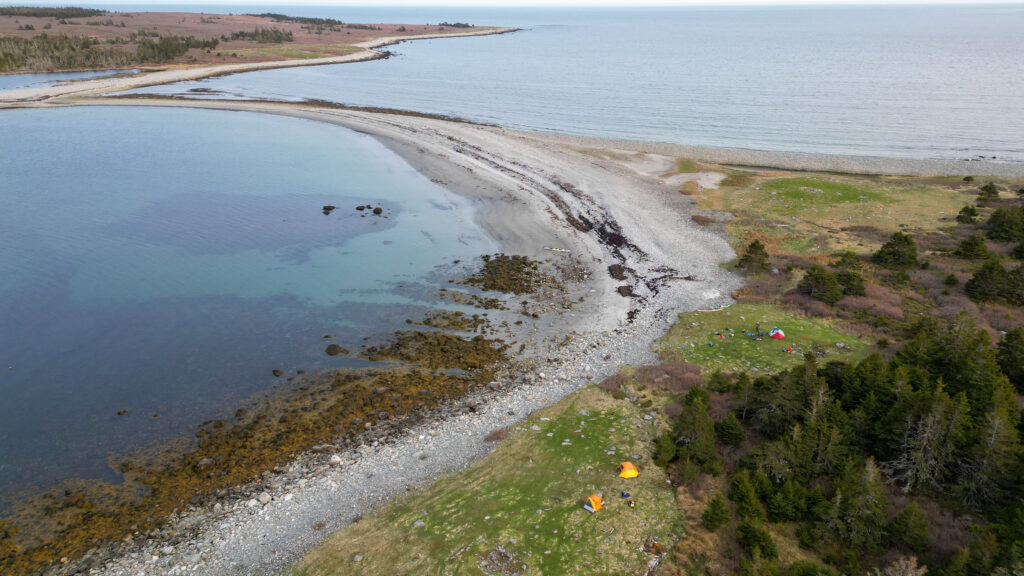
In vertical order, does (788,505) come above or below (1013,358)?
below

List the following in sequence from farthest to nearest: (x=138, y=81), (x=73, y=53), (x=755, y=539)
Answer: (x=73, y=53)
(x=138, y=81)
(x=755, y=539)

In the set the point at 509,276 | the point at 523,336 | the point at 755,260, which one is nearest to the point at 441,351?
the point at 523,336

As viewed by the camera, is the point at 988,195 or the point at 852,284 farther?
the point at 988,195

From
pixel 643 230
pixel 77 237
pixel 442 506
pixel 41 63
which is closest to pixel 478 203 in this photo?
pixel 643 230

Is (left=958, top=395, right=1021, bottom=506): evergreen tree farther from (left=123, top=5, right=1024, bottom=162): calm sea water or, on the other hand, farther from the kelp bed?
(left=123, top=5, right=1024, bottom=162): calm sea water

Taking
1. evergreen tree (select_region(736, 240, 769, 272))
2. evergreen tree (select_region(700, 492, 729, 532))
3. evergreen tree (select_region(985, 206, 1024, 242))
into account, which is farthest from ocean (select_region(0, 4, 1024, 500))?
evergreen tree (select_region(985, 206, 1024, 242))

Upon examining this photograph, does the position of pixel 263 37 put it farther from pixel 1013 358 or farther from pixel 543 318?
pixel 1013 358

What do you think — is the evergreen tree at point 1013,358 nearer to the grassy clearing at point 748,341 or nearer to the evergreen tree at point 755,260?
the grassy clearing at point 748,341
